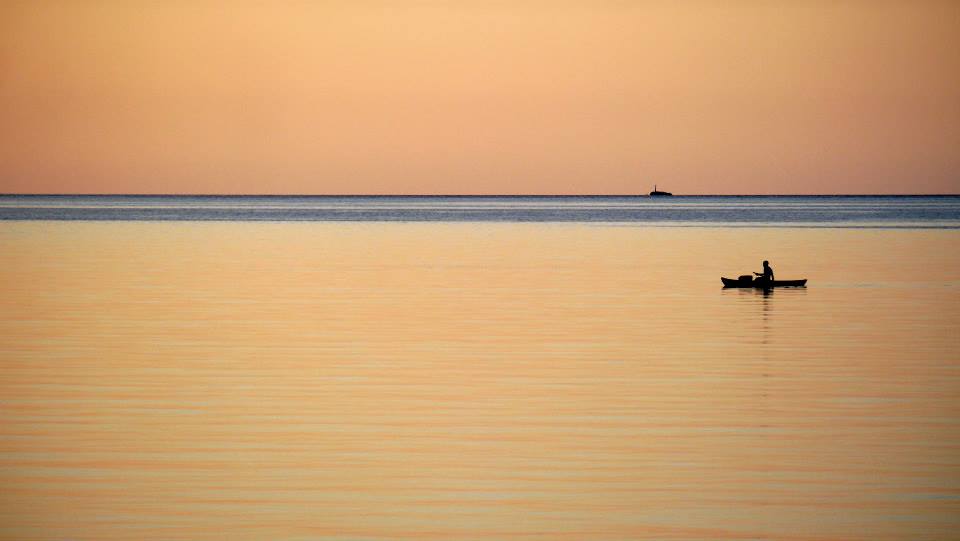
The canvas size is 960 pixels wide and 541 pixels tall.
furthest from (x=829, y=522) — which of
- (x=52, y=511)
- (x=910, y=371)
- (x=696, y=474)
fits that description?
(x=910, y=371)

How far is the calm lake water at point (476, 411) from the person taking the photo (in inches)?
347

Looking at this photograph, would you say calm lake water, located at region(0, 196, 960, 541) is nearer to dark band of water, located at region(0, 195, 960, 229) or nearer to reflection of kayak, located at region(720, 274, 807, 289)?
reflection of kayak, located at region(720, 274, 807, 289)

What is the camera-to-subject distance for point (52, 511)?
8.88 m

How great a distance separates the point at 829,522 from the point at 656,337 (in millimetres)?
9576

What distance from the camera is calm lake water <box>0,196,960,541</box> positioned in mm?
8820

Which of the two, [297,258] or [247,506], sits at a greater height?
[297,258]

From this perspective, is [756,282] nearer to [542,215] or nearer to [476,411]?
[476,411]

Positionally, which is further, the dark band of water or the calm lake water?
the dark band of water

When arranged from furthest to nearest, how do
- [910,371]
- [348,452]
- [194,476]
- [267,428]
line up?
[910,371]
[267,428]
[348,452]
[194,476]

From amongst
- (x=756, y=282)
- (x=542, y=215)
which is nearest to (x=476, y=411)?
(x=756, y=282)

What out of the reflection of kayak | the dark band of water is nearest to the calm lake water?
the reflection of kayak

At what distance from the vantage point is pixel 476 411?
40.5 ft

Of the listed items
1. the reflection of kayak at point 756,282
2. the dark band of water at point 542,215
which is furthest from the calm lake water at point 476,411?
the dark band of water at point 542,215

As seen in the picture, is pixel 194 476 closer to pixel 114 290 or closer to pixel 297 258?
pixel 114 290
